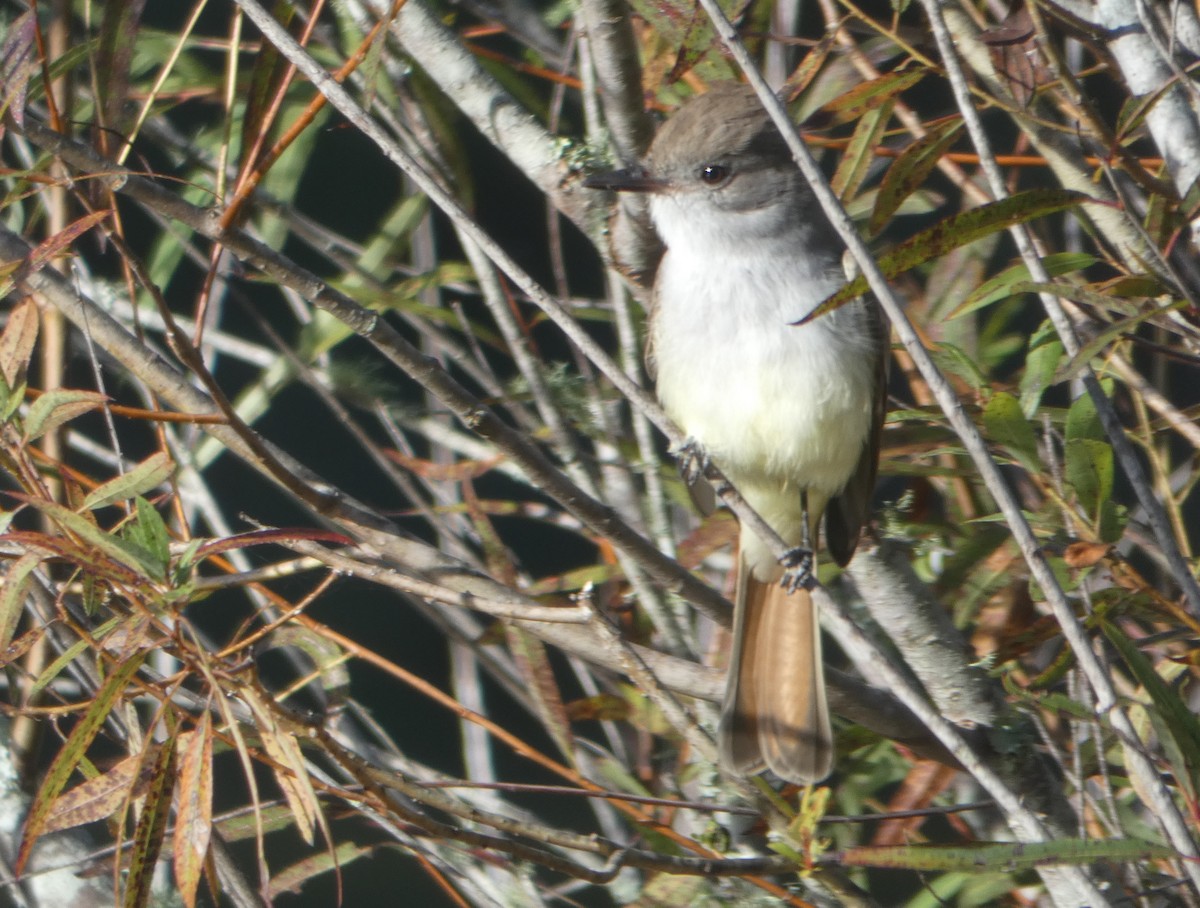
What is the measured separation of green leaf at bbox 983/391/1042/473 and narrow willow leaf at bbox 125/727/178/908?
42.9 inches

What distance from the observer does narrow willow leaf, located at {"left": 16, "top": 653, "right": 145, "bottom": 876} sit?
1453mm

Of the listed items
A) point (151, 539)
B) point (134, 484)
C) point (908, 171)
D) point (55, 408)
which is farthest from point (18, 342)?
point (908, 171)

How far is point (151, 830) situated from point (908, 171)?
1.10 m

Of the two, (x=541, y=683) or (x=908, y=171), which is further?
(x=541, y=683)

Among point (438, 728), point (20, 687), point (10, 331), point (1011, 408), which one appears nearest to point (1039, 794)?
point (1011, 408)

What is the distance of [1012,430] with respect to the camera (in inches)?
73.1

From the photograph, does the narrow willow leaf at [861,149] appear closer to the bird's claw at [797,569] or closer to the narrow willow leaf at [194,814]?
the bird's claw at [797,569]

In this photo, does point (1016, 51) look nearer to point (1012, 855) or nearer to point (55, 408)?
point (1012, 855)

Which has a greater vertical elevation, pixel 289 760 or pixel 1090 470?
Answer: pixel 289 760

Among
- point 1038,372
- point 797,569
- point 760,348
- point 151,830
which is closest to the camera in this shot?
point 151,830

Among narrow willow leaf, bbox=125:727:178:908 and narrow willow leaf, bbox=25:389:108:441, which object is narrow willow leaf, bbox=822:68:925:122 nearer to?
narrow willow leaf, bbox=25:389:108:441

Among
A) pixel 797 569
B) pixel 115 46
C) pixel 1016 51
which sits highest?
pixel 115 46

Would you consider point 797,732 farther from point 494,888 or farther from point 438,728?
point 438,728

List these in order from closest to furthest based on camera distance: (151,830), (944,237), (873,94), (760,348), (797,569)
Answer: (944,237), (151,830), (873,94), (797,569), (760,348)
